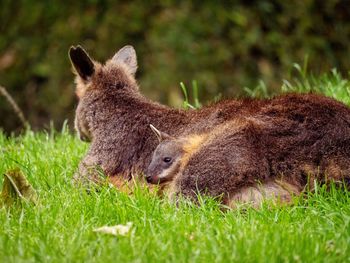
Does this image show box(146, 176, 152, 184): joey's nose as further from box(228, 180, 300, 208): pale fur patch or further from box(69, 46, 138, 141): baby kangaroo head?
box(69, 46, 138, 141): baby kangaroo head

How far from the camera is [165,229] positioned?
5.45 meters

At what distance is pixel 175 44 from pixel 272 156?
22.9 ft

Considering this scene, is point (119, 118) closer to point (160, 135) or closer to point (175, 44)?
point (160, 135)

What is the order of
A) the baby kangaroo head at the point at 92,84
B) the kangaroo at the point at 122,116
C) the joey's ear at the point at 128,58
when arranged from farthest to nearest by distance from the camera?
1. the joey's ear at the point at 128,58
2. the baby kangaroo head at the point at 92,84
3. the kangaroo at the point at 122,116

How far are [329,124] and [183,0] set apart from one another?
23.6ft

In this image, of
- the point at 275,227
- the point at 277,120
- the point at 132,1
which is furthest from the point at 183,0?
the point at 275,227

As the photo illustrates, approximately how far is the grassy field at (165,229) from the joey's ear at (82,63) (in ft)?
3.74

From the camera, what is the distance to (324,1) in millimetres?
12750

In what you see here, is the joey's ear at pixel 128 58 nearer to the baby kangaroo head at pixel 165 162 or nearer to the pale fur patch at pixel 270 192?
the baby kangaroo head at pixel 165 162

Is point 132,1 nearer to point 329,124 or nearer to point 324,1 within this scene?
point 324,1

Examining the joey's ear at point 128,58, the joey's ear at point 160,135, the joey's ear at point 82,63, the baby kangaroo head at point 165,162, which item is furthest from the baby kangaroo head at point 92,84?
the baby kangaroo head at point 165,162

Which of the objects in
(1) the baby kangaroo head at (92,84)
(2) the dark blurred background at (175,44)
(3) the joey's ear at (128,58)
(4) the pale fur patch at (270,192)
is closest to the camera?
(4) the pale fur patch at (270,192)

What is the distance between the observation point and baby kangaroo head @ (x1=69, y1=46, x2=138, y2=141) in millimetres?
7418

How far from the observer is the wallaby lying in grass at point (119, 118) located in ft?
22.5
